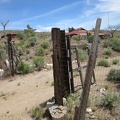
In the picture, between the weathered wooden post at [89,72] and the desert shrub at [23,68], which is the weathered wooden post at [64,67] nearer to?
the weathered wooden post at [89,72]

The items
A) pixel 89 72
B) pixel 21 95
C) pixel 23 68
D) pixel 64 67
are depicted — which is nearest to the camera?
pixel 89 72

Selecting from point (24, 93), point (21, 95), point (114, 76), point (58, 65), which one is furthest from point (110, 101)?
point (24, 93)

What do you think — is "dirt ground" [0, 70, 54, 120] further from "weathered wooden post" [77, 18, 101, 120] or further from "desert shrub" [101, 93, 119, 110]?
"weathered wooden post" [77, 18, 101, 120]

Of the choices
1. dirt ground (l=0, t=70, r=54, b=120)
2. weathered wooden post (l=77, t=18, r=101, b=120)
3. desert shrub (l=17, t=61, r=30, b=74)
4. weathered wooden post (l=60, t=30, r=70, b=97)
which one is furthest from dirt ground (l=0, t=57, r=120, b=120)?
weathered wooden post (l=77, t=18, r=101, b=120)

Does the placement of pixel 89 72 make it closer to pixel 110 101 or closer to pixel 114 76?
pixel 110 101

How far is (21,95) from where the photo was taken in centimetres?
871

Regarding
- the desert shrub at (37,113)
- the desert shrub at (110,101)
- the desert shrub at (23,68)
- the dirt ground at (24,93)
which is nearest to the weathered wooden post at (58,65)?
the desert shrub at (37,113)

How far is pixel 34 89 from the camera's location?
30.6 feet

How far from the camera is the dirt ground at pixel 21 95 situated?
6.70 meters

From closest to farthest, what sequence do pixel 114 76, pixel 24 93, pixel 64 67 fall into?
pixel 64 67, pixel 114 76, pixel 24 93

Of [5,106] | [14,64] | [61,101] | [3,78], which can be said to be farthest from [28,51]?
[61,101]

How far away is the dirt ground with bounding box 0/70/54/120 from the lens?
22.0ft

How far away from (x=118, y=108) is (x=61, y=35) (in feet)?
8.42

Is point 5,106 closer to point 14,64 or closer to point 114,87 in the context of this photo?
point 114,87
